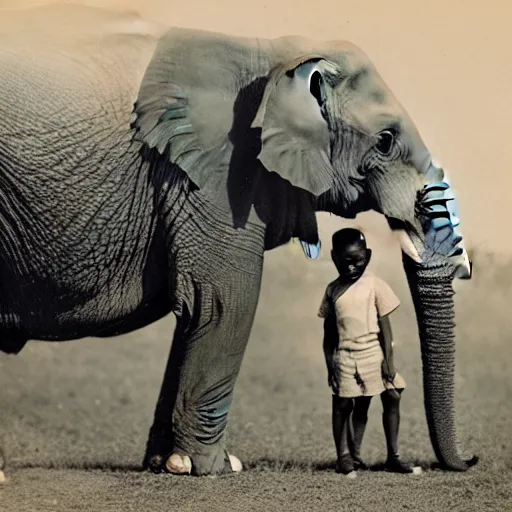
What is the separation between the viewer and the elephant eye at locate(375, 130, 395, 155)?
2.06 metres

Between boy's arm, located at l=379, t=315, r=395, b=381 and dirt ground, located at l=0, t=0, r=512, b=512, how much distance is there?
0.08 meters

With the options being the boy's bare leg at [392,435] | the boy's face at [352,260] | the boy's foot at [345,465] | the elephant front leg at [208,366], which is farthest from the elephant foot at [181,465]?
the boy's face at [352,260]

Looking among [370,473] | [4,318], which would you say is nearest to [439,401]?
[370,473]

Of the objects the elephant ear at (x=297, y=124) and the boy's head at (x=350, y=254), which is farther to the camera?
the boy's head at (x=350, y=254)

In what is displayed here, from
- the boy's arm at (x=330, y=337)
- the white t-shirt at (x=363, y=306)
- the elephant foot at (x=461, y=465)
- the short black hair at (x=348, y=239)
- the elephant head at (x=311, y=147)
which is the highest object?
the elephant head at (x=311, y=147)

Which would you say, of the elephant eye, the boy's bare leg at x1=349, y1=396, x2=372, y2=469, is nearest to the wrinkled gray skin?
the elephant eye

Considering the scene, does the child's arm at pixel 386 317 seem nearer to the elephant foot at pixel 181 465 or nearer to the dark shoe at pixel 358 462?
the dark shoe at pixel 358 462

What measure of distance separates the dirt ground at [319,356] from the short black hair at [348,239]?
43mm

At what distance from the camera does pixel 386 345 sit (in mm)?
2096

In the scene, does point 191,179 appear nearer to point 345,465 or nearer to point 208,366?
point 208,366

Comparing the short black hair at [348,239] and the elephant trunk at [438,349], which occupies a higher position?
the short black hair at [348,239]

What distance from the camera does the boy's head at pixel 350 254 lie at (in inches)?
82.3

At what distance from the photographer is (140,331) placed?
7.24 feet

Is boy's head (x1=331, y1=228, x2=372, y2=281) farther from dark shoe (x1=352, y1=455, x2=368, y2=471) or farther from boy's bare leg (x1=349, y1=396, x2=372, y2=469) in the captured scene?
dark shoe (x1=352, y1=455, x2=368, y2=471)
